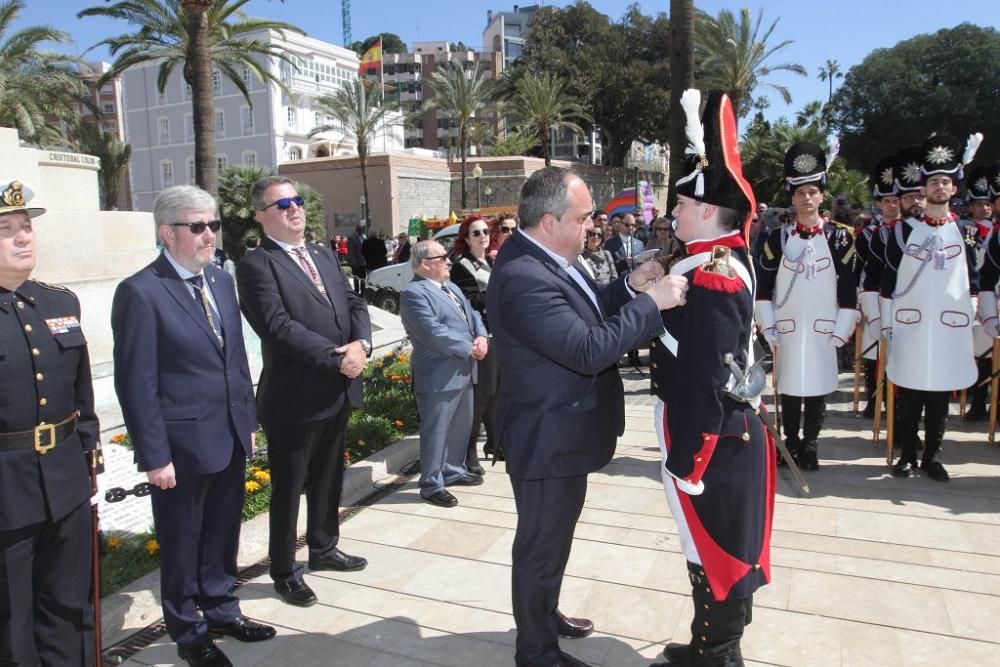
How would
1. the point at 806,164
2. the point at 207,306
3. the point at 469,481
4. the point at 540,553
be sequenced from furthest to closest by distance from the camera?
1. the point at 469,481
2. the point at 806,164
3. the point at 207,306
4. the point at 540,553

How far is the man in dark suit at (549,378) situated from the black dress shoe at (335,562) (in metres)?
1.49

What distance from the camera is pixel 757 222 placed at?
44.5 ft

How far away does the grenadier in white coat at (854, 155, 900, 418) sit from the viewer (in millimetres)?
5902

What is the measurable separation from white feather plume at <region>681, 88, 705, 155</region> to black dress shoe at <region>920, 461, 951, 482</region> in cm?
400

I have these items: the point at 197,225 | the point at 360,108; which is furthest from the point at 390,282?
the point at 360,108

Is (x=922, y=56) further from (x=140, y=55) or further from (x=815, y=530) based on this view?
(x=815, y=530)

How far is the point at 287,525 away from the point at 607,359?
2.17 meters

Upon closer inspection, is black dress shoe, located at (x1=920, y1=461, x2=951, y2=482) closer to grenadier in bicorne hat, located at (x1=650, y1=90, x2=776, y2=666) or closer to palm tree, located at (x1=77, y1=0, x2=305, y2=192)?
grenadier in bicorne hat, located at (x1=650, y1=90, x2=776, y2=666)

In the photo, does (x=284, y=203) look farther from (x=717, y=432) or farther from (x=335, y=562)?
(x=717, y=432)

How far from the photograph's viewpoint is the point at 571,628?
3508 mm

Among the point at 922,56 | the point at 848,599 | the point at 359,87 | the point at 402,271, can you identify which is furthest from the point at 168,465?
the point at 922,56

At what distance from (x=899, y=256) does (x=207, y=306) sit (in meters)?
4.80

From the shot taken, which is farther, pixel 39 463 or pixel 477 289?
pixel 477 289

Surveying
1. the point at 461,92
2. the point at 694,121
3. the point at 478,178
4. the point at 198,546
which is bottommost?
the point at 198,546
